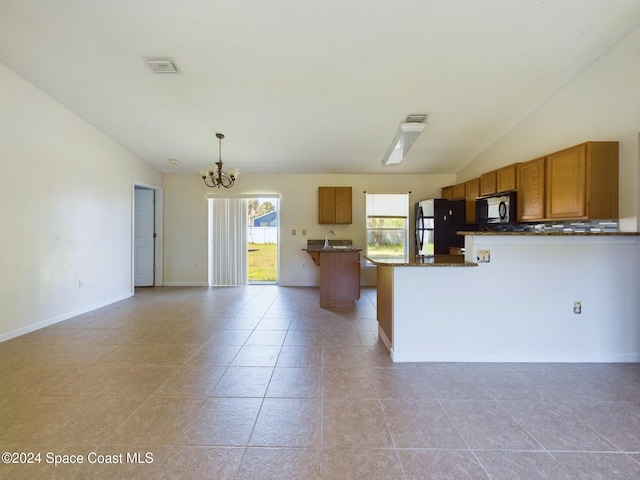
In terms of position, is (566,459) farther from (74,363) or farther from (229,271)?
(229,271)

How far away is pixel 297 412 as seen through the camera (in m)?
1.75

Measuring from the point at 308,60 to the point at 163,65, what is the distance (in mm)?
1482

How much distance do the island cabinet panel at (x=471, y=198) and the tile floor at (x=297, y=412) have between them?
105 inches

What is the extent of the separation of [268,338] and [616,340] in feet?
10.6

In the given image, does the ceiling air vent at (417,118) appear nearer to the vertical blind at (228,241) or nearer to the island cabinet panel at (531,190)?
the island cabinet panel at (531,190)

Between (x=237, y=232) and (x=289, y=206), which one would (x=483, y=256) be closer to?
(x=289, y=206)

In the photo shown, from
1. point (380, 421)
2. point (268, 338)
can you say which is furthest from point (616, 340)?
point (268, 338)

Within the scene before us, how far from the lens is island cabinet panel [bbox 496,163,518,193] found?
139 inches

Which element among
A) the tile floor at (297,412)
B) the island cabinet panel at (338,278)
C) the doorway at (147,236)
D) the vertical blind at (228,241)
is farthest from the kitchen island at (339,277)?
the doorway at (147,236)

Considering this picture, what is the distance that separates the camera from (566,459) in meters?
1.38

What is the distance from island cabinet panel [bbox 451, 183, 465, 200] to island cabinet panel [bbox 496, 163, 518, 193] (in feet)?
3.45

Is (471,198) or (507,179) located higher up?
(507,179)

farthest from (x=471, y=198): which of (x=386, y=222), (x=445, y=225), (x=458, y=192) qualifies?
(x=386, y=222)

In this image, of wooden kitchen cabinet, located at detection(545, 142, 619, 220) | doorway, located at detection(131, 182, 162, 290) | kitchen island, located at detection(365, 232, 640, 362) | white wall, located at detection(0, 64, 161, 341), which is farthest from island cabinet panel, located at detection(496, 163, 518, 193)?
doorway, located at detection(131, 182, 162, 290)
